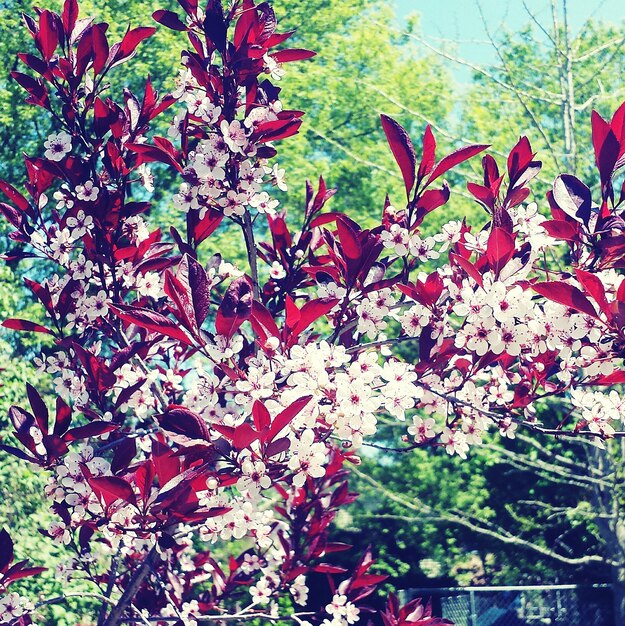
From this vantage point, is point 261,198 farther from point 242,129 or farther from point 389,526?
point 389,526

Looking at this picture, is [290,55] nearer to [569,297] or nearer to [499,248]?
[499,248]

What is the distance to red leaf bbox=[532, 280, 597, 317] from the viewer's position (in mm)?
1444

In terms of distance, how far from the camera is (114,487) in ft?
5.08

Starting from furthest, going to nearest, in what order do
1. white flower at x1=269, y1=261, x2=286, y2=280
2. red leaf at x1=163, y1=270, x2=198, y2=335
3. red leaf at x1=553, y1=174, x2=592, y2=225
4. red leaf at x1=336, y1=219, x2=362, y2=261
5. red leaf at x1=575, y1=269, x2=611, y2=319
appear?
white flower at x1=269, y1=261, x2=286, y2=280, red leaf at x1=336, y1=219, x2=362, y2=261, red leaf at x1=553, y1=174, x2=592, y2=225, red leaf at x1=163, y1=270, x2=198, y2=335, red leaf at x1=575, y1=269, x2=611, y2=319

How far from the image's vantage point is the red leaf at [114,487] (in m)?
1.54

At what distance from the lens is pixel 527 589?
24.3ft

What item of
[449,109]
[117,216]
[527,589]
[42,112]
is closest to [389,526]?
[527,589]

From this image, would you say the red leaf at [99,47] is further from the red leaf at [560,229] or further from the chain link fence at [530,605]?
the chain link fence at [530,605]

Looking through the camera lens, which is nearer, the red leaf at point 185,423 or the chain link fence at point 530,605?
the red leaf at point 185,423

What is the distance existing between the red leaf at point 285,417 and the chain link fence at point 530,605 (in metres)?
6.40

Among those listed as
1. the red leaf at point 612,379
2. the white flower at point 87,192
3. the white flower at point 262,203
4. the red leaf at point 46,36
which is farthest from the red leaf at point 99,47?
the red leaf at point 612,379

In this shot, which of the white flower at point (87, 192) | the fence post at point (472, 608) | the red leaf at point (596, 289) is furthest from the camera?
the fence post at point (472, 608)

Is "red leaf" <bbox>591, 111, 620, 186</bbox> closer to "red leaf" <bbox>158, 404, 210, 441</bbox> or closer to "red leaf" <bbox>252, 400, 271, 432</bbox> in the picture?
"red leaf" <bbox>252, 400, 271, 432</bbox>

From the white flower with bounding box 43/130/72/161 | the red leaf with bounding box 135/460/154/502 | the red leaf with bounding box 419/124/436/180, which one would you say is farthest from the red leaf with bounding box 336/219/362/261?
the white flower with bounding box 43/130/72/161
